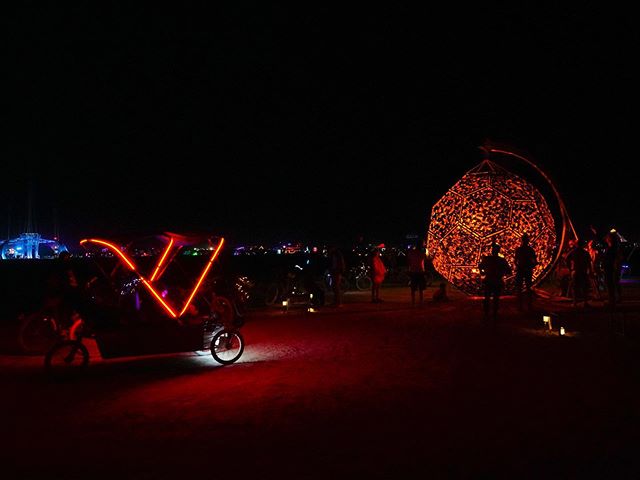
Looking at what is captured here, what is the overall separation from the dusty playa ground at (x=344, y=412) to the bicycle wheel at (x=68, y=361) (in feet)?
0.89

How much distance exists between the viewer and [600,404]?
662cm

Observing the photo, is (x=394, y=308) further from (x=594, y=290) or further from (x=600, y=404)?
(x=600, y=404)

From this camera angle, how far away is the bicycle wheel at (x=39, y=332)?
10.2m

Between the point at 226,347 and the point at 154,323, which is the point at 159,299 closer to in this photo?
the point at 154,323

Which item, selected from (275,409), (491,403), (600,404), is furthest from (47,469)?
(600,404)

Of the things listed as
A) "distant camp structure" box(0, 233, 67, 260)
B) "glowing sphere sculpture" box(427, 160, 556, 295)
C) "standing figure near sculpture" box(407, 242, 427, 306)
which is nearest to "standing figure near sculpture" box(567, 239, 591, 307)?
"glowing sphere sculpture" box(427, 160, 556, 295)

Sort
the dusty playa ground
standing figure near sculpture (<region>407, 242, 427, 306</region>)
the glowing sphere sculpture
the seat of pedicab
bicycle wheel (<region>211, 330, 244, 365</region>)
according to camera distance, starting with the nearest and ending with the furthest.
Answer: the dusty playa ground → the seat of pedicab → bicycle wheel (<region>211, 330, 244, 365</region>) → the glowing sphere sculpture → standing figure near sculpture (<region>407, 242, 427, 306</region>)

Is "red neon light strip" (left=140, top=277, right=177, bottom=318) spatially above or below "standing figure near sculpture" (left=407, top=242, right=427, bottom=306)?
below

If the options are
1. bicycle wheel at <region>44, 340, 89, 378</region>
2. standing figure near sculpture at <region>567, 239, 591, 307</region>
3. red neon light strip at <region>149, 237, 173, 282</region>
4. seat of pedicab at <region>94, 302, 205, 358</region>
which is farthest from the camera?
standing figure near sculpture at <region>567, 239, 591, 307</region>

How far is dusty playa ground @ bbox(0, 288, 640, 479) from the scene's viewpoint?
497 cm

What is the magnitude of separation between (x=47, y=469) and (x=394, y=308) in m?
12.4

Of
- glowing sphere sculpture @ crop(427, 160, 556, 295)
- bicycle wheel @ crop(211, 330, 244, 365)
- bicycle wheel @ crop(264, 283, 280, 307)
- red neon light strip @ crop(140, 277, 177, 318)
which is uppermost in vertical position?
glowing sphere sculpture @ crop(427, 160, 556, 295)

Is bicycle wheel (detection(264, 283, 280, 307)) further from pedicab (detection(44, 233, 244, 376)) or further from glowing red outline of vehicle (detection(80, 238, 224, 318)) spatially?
glowing red outline of vehicle (detection(80, 238, 224, 318))

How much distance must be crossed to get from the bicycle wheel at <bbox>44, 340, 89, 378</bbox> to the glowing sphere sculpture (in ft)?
36.5
